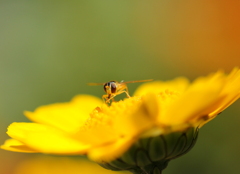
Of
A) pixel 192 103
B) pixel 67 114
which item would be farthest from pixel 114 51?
pixel 192 103

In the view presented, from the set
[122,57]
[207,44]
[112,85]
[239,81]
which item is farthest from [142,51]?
[239,81]

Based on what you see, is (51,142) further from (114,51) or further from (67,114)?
(114,51)

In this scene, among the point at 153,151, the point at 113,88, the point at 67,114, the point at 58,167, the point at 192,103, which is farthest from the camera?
the point at 58,167

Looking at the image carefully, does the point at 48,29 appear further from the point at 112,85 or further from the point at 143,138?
the point at 143,138

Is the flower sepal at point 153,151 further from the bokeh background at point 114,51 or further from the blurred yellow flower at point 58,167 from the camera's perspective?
the bokeh background at point 114,51

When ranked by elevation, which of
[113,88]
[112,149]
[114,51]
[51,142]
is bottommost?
[112,149]
